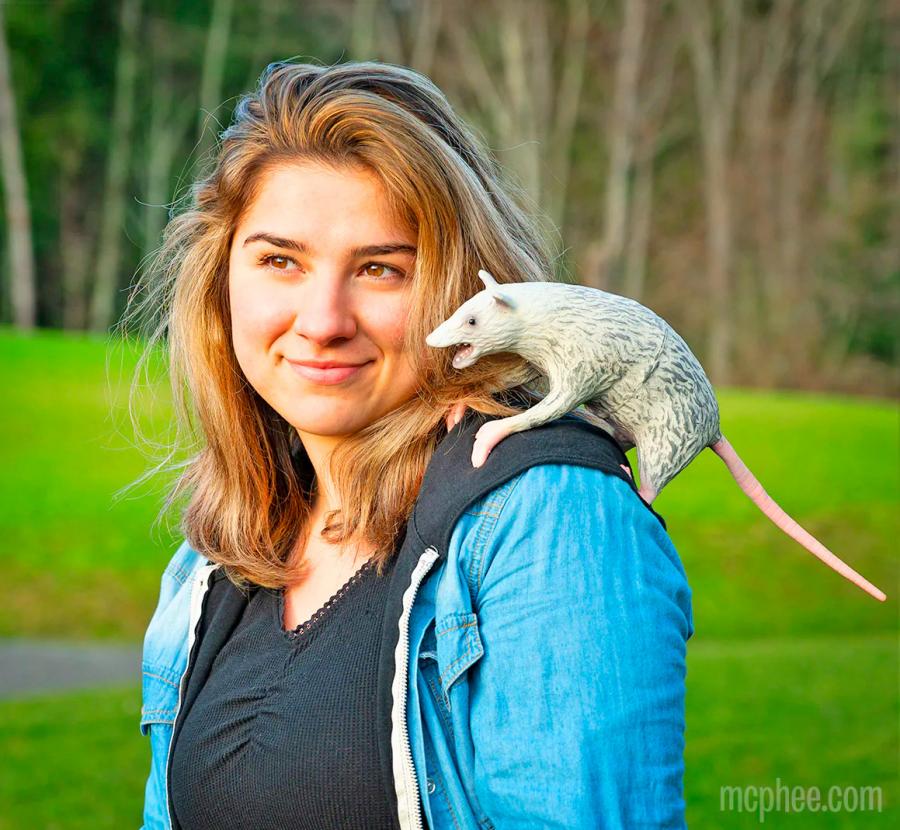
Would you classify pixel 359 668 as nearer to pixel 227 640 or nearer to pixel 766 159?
pixel 227 640

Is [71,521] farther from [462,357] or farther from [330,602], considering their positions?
[462,357]

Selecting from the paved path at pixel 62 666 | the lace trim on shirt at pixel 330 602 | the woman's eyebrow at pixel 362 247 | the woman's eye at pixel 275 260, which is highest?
the woman's eyebrow at pixel 362 247

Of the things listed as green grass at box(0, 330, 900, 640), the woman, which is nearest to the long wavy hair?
the woman

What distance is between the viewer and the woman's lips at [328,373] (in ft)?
5.03

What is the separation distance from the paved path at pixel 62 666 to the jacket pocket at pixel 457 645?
4.83m

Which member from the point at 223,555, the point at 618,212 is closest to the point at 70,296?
the point at 618,212

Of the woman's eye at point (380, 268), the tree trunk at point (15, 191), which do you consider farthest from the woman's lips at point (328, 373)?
the tree trunk at point (15, 191)

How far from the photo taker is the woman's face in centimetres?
149

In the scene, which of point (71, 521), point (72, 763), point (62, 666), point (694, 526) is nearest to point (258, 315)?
point (72, 763)

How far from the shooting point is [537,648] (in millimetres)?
1224

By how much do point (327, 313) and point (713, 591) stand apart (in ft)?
22.1

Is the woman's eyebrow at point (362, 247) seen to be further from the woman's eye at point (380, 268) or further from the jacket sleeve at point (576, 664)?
the jacket sleeve at point (576, 664)

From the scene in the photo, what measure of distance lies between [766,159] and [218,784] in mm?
17304

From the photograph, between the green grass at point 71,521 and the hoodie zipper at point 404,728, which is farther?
the green grass at point 71,521
